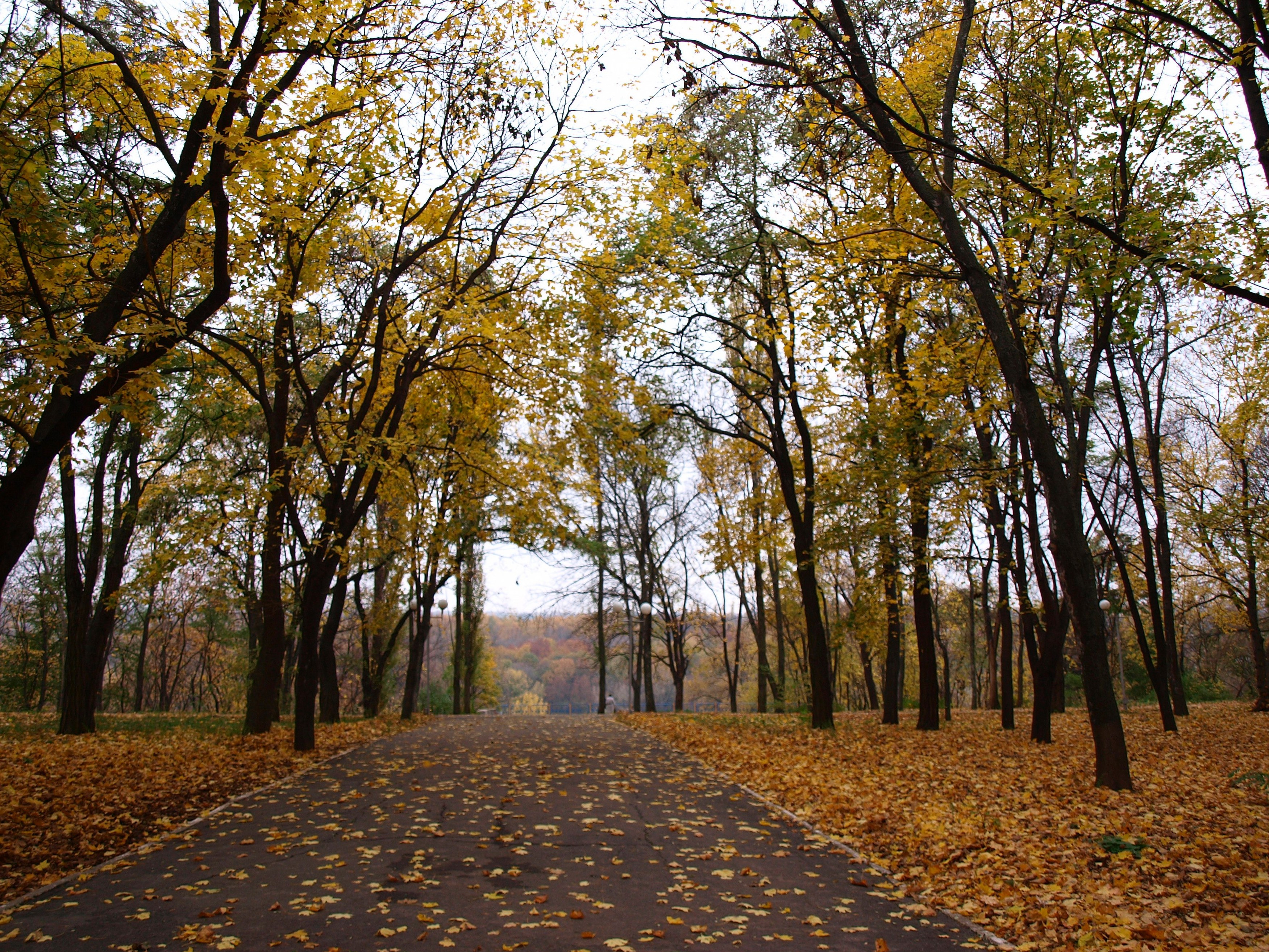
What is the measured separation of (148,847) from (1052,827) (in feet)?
23.1

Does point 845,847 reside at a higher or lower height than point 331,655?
lower

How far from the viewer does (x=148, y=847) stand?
5.71 meters

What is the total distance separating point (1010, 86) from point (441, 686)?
37210mm

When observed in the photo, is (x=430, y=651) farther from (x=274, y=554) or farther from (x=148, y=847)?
(x=148, y=847)

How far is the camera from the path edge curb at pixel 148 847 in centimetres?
446

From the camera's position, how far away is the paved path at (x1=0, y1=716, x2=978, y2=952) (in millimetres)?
3938

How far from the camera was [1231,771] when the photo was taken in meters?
9.76

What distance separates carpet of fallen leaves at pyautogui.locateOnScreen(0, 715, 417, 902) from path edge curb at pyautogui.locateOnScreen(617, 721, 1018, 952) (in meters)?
5.50

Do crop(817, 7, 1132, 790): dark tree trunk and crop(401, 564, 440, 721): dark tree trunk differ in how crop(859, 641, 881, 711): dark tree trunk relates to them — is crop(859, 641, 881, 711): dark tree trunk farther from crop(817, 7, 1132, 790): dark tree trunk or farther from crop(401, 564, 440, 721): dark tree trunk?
crop(817, 7, 1132, 790): dark tree trunk

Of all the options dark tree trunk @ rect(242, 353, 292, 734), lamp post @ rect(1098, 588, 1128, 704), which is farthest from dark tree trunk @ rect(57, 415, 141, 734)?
lamp post @ rect(1098, 588, 1128, 704)

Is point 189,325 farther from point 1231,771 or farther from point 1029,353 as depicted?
point 1231,771

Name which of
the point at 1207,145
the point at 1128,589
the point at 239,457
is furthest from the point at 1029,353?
the point at 239,457

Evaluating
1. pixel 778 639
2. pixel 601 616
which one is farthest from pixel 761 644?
pixel 601 616

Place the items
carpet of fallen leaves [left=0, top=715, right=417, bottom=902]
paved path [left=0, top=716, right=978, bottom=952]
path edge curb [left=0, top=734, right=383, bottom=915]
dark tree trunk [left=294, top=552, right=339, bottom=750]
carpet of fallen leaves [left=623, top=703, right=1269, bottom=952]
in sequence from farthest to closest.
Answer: dark tree trunk [left=294, top=552, right=339, bottom=750], carpet of fallen leaves [left=0, top=715, right=417, bottom=902], path edge curb [left=0, top=734, right=383, bottom=915], carpet of fallen leaves [left=623, top=703, right=1269, bottom=952], paved path [left=0, top=716, right=978, bottom=952]
